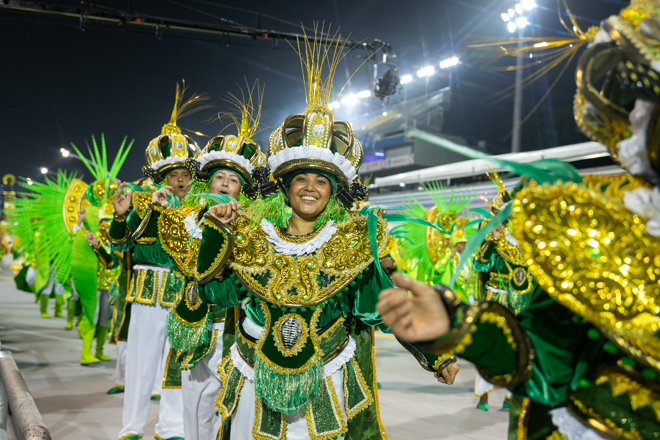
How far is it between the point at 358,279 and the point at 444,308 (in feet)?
3.82

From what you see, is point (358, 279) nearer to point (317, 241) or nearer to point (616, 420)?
point (317, 241)

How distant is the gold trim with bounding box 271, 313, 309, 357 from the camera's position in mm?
2203

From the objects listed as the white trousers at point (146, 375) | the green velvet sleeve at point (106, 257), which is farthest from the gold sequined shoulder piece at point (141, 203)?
the green velvet sleeve at point (106, 257)

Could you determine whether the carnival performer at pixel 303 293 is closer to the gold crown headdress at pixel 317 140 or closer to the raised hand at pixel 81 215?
the gold crown headdress at pixel 317 140

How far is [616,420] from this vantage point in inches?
44.6

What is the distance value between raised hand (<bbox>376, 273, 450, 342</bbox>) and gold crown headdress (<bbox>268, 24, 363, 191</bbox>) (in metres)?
1.32

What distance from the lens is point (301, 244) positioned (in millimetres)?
2408

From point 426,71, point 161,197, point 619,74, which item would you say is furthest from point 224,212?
point 426,71

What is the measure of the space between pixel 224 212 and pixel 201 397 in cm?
144

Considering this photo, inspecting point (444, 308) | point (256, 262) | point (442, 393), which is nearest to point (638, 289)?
point (444, 308)

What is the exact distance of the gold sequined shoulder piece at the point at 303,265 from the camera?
7.38 ft

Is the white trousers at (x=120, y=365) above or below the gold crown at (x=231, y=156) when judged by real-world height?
below

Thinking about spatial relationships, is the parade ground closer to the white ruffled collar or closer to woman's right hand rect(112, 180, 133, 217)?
woman's right hand rect(112, 180, 133, 217)

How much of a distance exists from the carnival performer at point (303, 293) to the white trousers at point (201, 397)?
94cm
